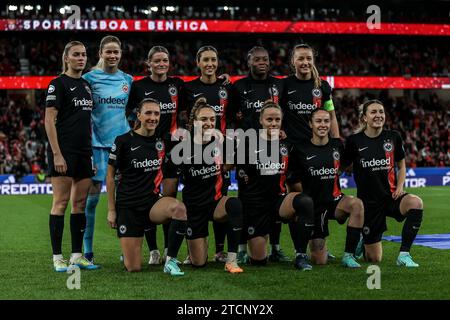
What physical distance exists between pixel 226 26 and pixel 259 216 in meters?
25.4

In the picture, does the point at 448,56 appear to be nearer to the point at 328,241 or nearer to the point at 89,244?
the point at 328,241

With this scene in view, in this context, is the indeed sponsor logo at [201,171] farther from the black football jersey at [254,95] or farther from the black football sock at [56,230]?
the black football sock at [56,230]

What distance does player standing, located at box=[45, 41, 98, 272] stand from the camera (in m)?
7.07

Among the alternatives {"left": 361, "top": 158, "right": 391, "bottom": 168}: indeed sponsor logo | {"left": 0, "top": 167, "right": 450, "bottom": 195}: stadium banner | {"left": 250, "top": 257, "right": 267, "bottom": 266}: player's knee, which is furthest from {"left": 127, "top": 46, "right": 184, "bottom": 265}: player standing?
{"left": 0, "top": 167, "right": 450, "bottom": 195}: stadium banner

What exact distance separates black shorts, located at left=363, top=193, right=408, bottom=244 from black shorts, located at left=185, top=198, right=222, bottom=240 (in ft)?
5.17

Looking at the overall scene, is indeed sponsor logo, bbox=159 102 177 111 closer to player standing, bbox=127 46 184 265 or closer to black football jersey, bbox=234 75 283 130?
player standing, bbox=127 46 184 265

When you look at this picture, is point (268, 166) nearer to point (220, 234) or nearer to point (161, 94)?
point (220, 234)

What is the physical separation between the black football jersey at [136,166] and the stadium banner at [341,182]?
50.4ft

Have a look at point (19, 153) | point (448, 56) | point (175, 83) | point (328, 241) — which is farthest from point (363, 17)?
point (175, 83)

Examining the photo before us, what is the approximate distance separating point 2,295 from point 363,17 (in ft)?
99.5

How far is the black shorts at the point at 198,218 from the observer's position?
7.14 m

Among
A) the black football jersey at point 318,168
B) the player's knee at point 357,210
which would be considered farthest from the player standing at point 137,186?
the player's knee at point 357,210

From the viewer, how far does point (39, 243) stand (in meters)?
9.96
